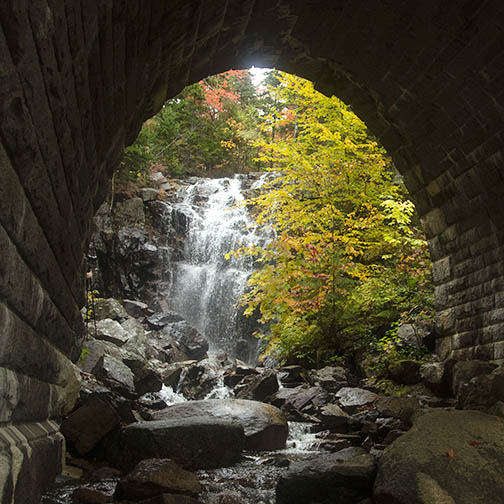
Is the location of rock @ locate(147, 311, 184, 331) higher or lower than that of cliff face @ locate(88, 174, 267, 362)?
lower

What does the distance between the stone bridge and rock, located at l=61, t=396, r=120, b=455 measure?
56cm

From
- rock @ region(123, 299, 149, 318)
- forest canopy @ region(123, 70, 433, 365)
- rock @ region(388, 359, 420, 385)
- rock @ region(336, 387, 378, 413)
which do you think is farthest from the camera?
rock @ region(123, 299, 149, 318)

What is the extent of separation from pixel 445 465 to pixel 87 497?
118 inches

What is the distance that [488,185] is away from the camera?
600 cm

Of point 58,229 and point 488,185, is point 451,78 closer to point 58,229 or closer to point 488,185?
point 488,185

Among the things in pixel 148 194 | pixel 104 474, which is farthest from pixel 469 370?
pixel 148 194

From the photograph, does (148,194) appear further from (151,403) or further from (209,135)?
(151,403)

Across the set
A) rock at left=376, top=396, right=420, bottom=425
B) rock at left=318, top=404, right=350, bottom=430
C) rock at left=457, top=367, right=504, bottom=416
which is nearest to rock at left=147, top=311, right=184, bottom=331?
rock at left=318, top=404, right=350, bottom=430

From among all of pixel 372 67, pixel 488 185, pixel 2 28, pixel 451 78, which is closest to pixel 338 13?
pixel 372 67

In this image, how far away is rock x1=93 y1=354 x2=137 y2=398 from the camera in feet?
26.9

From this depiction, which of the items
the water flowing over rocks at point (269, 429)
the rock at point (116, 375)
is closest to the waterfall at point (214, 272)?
the water flowing over rocks at point (269, 429)

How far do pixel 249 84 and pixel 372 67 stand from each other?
102 feet

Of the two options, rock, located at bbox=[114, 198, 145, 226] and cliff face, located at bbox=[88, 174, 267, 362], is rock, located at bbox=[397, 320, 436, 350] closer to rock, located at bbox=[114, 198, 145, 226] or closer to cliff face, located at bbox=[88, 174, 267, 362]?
cliff face, located at bbox=[88, 174, 267, 362]

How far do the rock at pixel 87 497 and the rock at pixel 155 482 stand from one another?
21 centimetres
